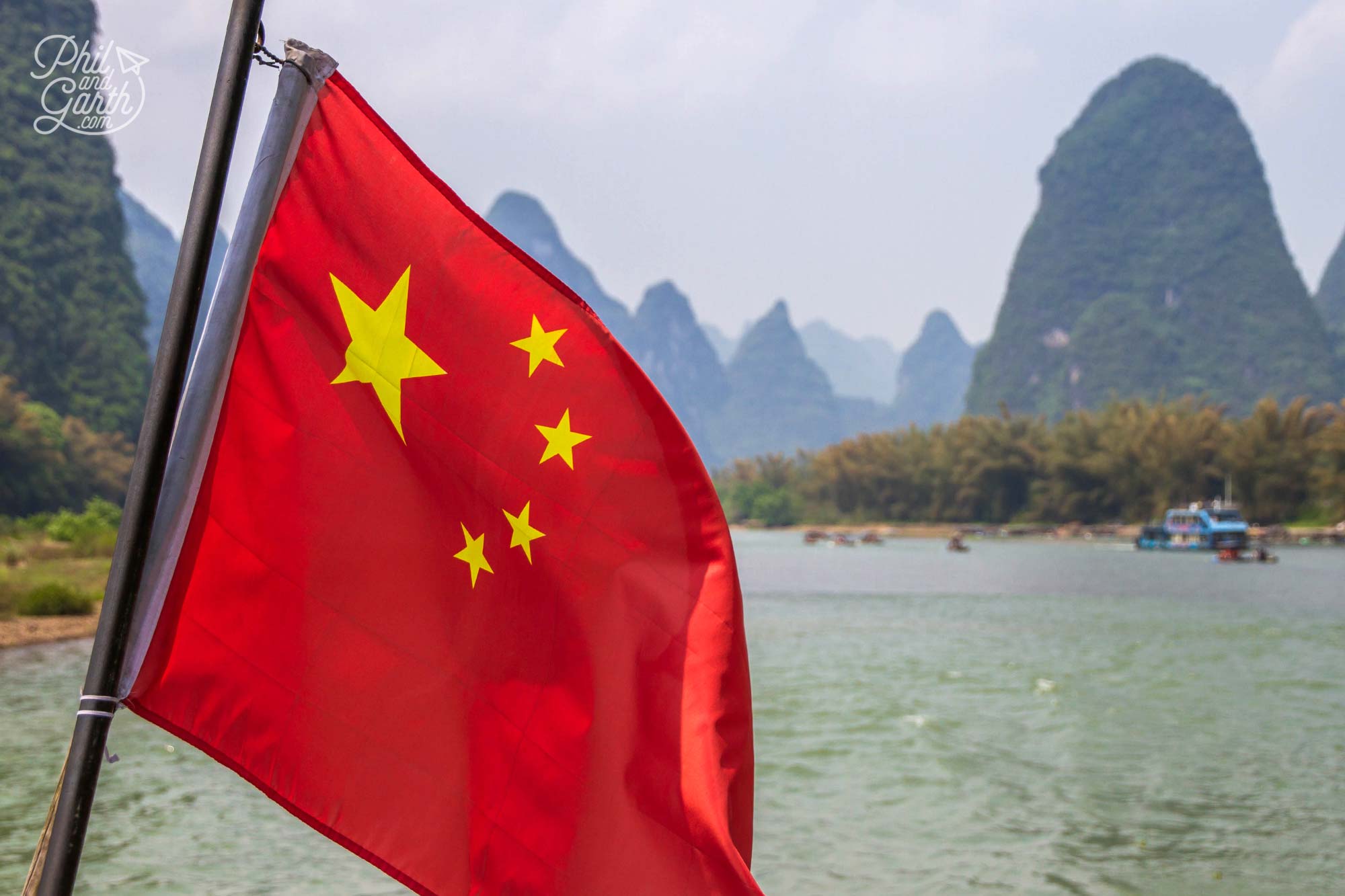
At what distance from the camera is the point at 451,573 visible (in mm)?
1732

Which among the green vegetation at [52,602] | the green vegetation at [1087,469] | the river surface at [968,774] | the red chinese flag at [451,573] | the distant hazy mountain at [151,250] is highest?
the distant hazy mountain at [151,250]

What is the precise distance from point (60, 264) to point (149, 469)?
4674 centimetres

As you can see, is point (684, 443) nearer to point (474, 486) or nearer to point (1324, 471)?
point (474, 486)

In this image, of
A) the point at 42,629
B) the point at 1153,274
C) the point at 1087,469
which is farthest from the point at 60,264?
the point at 1153,274

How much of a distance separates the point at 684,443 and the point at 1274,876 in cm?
601

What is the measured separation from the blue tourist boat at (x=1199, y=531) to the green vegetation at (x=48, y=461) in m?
34.8

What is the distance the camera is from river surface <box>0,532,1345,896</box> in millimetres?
6363

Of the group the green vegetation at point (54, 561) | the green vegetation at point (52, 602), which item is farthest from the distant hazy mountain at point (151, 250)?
the green vegetation at point (52, 602)

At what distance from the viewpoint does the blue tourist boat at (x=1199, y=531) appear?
137ft

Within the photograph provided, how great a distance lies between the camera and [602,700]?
176 cm

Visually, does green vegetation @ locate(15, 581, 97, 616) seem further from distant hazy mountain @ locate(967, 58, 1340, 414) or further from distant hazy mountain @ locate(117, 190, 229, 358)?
distant hazy mountain @ locate(117, 190, 229, 358)

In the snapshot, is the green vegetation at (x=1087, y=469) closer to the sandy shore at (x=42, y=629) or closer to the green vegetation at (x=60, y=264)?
the green vegetation at (x=60, y=264)

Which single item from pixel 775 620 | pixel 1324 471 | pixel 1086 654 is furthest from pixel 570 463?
pixel 1324 471

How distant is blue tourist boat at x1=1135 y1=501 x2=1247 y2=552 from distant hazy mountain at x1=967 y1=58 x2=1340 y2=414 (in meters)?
53.7
